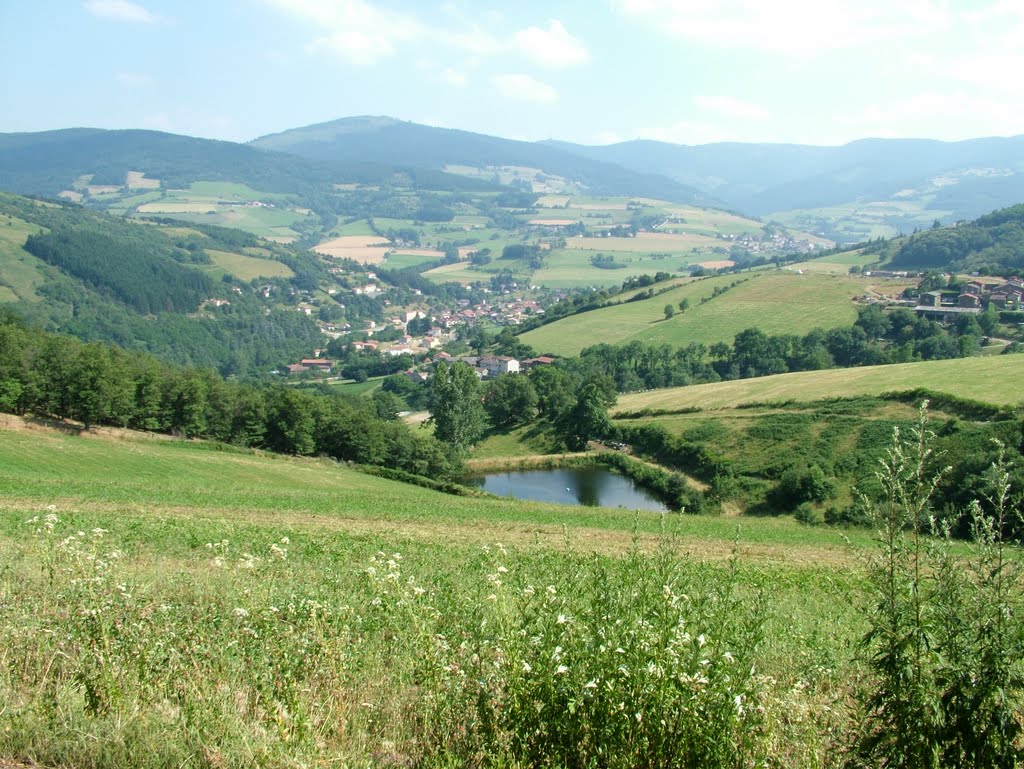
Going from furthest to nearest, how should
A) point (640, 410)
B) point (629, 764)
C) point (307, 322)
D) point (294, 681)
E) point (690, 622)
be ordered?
point (307, 322) < point (640, 410) < point (294, 681) < point (690, 622) < point (629, 764)

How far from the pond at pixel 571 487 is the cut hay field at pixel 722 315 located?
1838 inches

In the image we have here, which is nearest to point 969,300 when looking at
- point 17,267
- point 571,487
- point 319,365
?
point 571,487

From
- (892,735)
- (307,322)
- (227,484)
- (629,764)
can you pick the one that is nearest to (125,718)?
A: (629,764)

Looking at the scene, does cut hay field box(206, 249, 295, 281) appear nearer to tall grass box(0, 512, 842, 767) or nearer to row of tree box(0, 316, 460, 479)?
row of tree box(0, 316, 460, 479)

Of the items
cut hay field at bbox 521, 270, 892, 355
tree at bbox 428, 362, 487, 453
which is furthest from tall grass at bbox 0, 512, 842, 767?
cut hay field at bbox 521, 270, 892, 355

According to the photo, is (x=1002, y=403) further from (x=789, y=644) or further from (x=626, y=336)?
(x=626, y=336)

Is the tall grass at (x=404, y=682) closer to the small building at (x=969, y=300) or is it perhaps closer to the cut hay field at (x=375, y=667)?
the cut hay field at (x=375, y=667)

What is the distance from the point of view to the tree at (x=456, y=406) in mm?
64250

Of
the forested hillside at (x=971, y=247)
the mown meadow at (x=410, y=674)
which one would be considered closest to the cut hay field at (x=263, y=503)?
the mown meadow at (x=410, y=674)

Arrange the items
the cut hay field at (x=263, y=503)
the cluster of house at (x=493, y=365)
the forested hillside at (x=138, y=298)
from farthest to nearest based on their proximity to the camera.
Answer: the forested hillside at (x=138, y=298), the cluster of house at (x=493, y=365), the cut hay field at (x=263, y=503)

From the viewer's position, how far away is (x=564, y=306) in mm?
140875

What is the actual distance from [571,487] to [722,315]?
202 ft

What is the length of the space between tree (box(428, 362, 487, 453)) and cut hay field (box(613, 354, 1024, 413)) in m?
14.0

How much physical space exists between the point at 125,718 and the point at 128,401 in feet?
145
